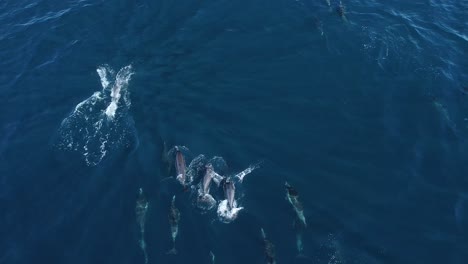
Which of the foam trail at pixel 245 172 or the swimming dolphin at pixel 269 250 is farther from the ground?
the foam trail at pixel 245 172

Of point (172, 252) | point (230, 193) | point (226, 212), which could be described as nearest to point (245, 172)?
point (230, 193)

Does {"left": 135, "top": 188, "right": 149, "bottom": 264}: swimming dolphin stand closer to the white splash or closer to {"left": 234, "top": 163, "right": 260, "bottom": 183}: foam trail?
the white splash

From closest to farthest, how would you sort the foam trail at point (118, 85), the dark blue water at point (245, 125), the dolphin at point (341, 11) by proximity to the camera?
1. the dark blue water at point (245, 125)
2. the foam trail at point (118, 85)
3. the dolphin at point (341, 11)

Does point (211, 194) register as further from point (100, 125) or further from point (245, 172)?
point (100, 125)

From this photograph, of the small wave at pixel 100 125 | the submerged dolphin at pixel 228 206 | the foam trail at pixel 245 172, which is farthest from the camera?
the small wave at pixel 100 125

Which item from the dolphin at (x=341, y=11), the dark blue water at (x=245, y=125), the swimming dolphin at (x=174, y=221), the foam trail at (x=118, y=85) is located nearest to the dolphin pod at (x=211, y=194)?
the swimming dolphin at (x=174, y=221)

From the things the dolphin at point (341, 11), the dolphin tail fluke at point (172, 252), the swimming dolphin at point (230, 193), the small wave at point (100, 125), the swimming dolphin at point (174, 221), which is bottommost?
the dolphin tail fluke at point (172, 252)

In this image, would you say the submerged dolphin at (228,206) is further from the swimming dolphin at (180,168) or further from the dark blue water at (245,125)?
the swimming dolphin at (180,168)

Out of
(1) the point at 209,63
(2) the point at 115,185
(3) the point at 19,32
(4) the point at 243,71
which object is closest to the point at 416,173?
(4) the point at 243,71
